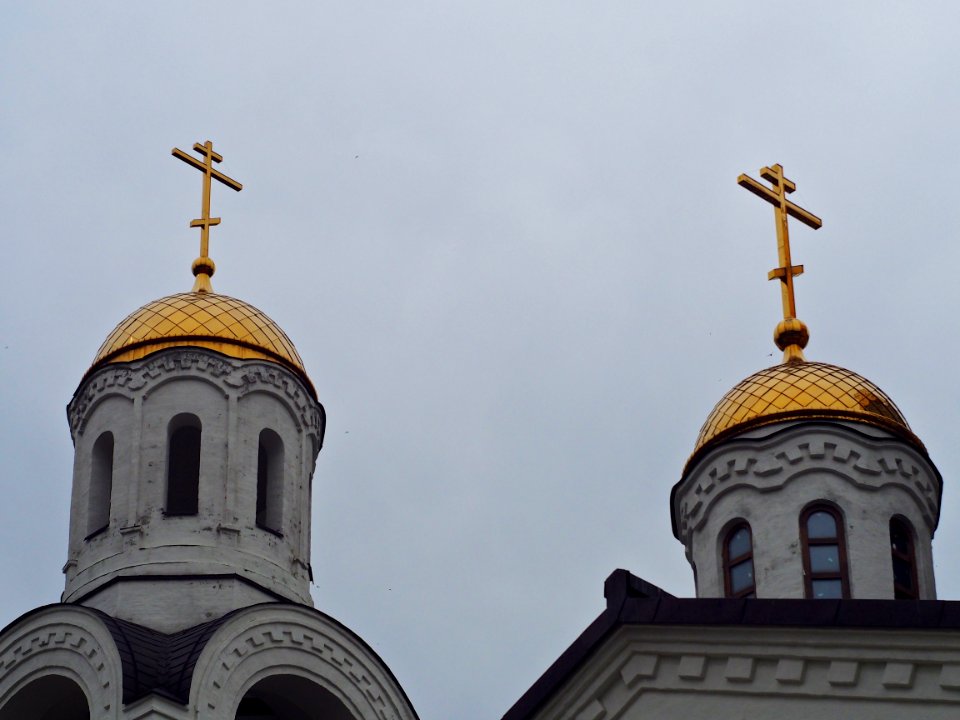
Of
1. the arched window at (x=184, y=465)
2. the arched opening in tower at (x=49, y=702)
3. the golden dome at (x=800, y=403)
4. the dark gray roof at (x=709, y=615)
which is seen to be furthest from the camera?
the arched window at (x=184, y=465)

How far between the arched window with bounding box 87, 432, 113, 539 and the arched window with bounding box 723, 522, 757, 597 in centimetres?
538

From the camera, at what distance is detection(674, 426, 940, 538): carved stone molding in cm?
1841

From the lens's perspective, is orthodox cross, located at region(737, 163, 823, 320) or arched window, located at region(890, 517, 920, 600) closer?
arched window, located at region(890, 517, 920, 600)

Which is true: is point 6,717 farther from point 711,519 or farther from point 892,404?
point 892,404

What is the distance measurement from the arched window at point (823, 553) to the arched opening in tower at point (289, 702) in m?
4.00

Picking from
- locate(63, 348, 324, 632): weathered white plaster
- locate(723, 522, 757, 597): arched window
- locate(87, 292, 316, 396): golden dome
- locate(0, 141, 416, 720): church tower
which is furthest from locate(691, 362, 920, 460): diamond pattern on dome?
locate(87, 292, 316, 396): golden dome

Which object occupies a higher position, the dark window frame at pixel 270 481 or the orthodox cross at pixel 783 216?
the orthodox cross at pixel 783 216

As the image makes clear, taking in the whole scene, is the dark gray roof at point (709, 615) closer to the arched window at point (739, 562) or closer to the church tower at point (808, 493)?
the church tower at point (808, 493)

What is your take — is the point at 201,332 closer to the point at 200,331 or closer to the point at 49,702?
the point at 200,331

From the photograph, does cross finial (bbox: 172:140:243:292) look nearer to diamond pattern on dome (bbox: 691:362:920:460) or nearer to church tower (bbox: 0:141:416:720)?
church tower (bbox: 0:141:416:720)

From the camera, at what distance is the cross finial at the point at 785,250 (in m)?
19.7

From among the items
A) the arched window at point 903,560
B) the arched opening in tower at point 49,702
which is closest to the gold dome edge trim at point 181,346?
the arched opening in tower at point 49,702

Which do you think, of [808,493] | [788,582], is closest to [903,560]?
[808,493]

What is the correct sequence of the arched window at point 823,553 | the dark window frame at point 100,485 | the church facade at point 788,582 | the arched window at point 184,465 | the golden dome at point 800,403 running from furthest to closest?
1. the arched window at point 184,465
2. the dark window frame at point 100,485
3. the golden dome at point 800,403
4. the arched window at point 823,553
5. the church facade at point 788,582
